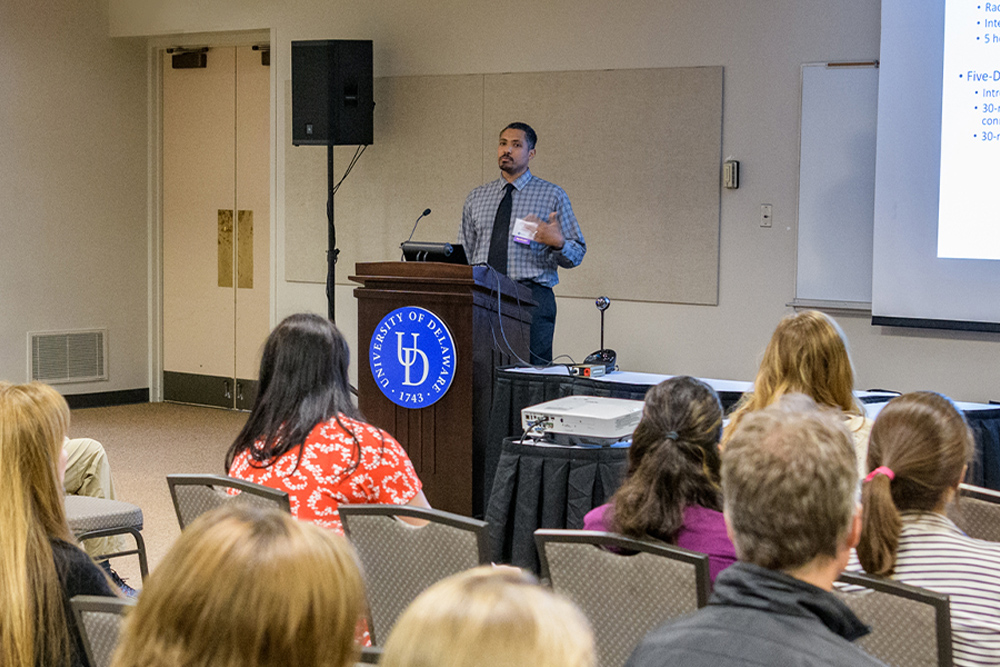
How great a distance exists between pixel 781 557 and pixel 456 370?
9.33ft

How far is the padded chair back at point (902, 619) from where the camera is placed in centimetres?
175

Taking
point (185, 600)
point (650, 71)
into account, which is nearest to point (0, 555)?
point (185, 600)

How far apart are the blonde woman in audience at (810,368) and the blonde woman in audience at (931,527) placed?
2.36 feet

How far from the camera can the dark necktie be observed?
5.50 m

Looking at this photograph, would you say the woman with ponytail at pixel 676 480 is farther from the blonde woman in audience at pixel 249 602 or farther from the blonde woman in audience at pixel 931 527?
the blonde woman in audience at pixel 249 602

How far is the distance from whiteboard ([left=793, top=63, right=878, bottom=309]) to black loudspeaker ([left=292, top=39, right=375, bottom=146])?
277 centimetres

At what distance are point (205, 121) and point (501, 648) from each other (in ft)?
26.2

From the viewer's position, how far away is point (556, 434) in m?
3.54

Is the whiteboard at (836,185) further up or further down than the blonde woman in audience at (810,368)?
further up


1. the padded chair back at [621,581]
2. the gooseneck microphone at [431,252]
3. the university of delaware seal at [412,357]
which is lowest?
the padded chair back at [621,581]

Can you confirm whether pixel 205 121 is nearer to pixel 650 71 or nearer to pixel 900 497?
pixel 650 71

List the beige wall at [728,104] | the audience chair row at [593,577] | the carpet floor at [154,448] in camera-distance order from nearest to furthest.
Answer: the audience chair row at [593,577] < the carpet floor at [154,448] < the beige wall at [728,104]

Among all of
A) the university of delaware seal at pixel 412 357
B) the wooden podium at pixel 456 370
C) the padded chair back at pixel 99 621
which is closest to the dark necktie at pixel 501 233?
the wooden podium at pixel 456 370

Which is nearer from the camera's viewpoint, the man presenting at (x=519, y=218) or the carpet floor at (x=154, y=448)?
the carpet floor at (x=154, y=448)
